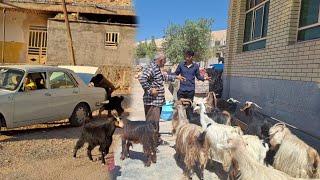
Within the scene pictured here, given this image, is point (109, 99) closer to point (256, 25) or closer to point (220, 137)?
point (256, 25)

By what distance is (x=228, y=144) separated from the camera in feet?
15.5

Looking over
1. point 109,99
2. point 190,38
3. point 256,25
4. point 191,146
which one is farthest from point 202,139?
point 190,38

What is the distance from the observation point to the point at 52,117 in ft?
34.1

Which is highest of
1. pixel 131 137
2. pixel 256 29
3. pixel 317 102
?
pixel 256 29

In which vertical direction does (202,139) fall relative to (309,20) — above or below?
below

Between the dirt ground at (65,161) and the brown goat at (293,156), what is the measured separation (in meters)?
0.90

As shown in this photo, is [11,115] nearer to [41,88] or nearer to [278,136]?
[41,88]

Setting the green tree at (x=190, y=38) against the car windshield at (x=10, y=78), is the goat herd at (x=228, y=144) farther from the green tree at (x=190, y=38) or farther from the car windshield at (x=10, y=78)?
the green tree at (x=190, y=38)

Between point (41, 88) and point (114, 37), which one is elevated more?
point (114, 37)

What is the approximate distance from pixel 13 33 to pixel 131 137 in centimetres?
2191

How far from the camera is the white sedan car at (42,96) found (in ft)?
30.5

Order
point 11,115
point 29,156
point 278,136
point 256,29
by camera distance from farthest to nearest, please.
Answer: point 256,29, point 11,115, point 29,156, point 278,136

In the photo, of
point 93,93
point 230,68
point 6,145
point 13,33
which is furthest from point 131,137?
point 13,33

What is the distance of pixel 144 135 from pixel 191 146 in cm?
78
